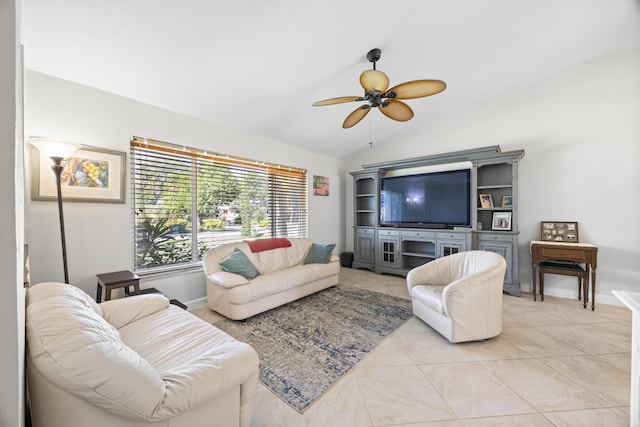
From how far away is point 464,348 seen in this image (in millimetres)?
2164

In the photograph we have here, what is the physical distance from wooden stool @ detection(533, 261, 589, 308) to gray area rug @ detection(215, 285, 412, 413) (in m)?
1.80

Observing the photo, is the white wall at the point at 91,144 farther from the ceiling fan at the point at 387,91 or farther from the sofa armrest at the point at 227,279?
the ceiling fan at the point at 387,91

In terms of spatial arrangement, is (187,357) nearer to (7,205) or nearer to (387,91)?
(7,205)

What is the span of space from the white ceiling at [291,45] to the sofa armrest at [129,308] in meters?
1.99

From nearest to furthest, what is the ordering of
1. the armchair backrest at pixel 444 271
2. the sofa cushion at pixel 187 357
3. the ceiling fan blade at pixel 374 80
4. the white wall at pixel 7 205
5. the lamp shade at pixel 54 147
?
the white wall at pixel 7 205, the sofa cushion at pixel 187 357, the lamp shade at pixel 54 147, the ceiling fan blade at pixel 374 80, the armchair backrest at pixel 444 271

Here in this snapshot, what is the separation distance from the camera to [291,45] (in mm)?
2316

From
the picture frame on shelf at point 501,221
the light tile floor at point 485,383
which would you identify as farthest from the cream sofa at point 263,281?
the picture frame on shelf at point 501,221

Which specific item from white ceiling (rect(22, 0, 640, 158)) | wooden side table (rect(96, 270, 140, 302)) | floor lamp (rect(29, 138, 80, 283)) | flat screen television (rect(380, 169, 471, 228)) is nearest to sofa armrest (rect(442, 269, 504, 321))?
flat screen television (rect(380, 169, 471, 228))

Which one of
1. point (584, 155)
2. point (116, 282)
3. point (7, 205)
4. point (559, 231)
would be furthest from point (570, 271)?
point (116, 282)

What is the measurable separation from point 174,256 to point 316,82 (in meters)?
2.70

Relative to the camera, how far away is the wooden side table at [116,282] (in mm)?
2131

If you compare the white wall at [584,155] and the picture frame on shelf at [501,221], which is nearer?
the white wall at [584,155]

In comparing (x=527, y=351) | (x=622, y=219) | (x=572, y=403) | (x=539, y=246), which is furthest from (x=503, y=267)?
(x=622, y=219)

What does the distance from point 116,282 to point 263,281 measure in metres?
1.32
